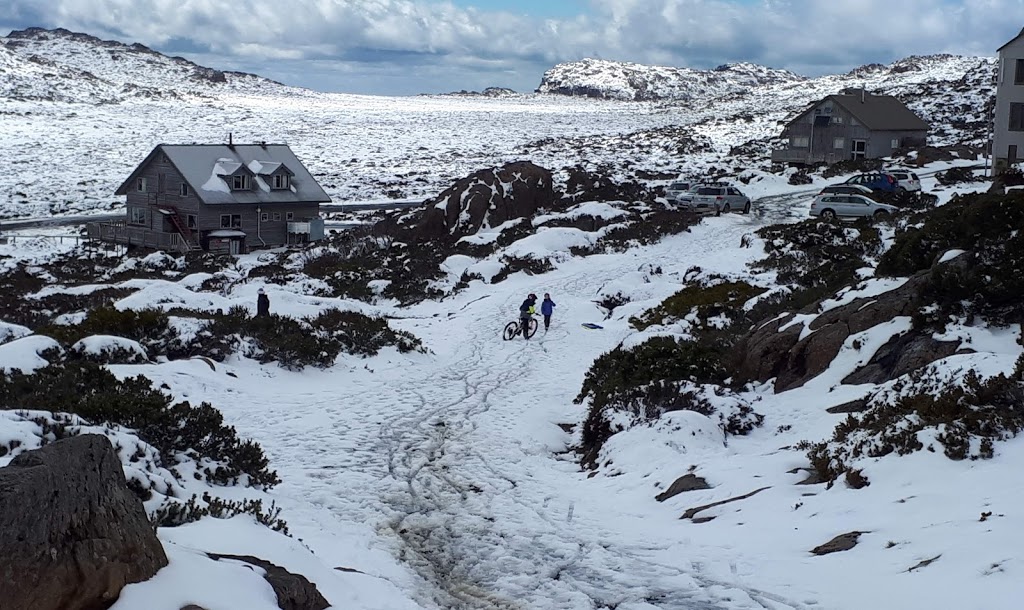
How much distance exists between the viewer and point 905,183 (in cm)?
4669

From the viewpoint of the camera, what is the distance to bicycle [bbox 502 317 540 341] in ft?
83.0

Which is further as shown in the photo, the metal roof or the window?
the metal roof

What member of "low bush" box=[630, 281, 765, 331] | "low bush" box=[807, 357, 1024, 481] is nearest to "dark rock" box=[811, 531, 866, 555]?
"low bush" box=[807, 357, 1024, 481]

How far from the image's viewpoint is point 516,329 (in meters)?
25.4

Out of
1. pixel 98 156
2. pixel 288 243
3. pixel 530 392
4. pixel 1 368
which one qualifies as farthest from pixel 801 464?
pixel 98 156

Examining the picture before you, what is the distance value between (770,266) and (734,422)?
18233 mm

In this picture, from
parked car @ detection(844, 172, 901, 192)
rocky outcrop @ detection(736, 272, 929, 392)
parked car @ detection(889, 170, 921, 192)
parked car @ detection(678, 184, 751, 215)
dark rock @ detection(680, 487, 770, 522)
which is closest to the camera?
dark rock @ detection(680, 487, 770, 522)

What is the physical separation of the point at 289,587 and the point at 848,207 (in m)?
38.7

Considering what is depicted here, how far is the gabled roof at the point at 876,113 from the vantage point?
70438 millimetres

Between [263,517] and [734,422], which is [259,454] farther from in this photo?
[734,422]

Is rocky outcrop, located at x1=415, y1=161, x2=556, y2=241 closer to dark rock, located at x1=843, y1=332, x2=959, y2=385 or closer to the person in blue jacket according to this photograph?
the person in blue jacket

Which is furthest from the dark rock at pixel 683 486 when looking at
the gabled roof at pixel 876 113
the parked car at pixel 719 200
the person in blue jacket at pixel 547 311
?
the gabled roof at pixel 876 113

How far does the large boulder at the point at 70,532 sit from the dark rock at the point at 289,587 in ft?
2.91

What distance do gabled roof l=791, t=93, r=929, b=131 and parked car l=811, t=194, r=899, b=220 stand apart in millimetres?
30028
